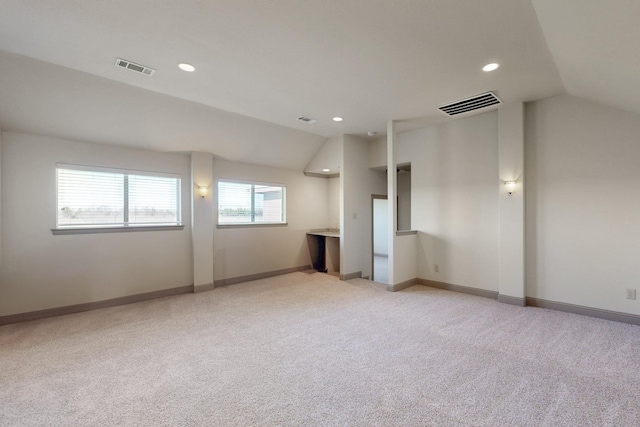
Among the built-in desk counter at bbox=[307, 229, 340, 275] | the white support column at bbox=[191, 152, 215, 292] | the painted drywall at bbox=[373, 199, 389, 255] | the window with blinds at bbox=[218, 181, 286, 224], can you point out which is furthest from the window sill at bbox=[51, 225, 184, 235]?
the painted drywall at bbox=[373, 199, 389, 255]

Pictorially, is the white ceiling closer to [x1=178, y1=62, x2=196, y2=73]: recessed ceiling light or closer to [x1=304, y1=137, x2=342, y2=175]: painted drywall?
[x1=178, y1=62, x2=196, y2=73]: recessed ceiling light

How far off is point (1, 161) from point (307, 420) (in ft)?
15.9

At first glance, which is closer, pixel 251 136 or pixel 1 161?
pixel 1 161

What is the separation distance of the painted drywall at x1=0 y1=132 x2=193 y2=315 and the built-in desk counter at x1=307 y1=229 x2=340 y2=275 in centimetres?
339

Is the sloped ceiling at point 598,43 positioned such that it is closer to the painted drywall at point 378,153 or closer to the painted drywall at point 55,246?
the painted drywall at point 378,153

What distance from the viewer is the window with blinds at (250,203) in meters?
5.93

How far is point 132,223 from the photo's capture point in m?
4.80

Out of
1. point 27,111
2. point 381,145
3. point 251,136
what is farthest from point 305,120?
point 27,111

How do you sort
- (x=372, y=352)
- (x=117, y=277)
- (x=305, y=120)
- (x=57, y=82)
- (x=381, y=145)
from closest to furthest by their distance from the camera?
(x=372, y=352) < (x=57, y=82) < (x=117, y=277) < (x=305, y=120) < (x=381, y=145)

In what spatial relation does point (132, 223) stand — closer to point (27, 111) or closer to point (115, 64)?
point (27, 111)

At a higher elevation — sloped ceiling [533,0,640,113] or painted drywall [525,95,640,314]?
sloped ceiling [533,0,640,113]

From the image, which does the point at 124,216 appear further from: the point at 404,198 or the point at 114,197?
the point at 404,198

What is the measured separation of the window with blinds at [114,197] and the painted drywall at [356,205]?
3.26 m

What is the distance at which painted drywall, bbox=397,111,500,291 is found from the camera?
15.7ft
